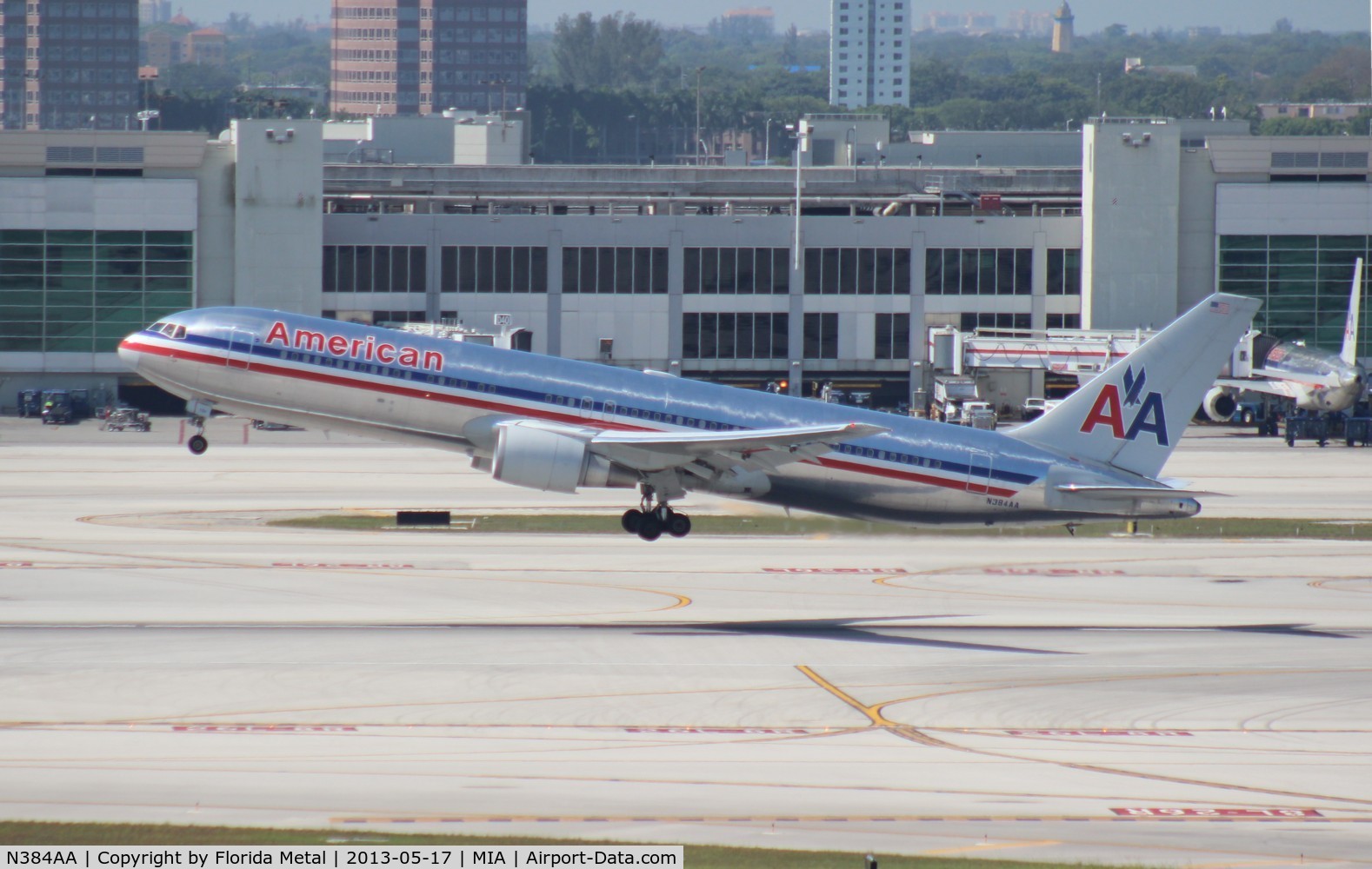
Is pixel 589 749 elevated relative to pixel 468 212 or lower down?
lower down

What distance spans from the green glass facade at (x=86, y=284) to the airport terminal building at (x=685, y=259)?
140 millimetres

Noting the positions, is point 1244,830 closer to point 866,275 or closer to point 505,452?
point 505,452

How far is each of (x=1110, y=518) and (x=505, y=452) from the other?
1934 centimetres

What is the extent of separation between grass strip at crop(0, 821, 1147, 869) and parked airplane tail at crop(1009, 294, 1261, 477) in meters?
26.6

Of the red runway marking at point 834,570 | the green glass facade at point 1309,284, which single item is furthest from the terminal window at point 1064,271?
the red runway marking at point 834,570

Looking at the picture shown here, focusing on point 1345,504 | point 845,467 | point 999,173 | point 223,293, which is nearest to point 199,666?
point 845,467

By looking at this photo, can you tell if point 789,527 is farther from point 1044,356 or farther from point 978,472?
point 1044,356

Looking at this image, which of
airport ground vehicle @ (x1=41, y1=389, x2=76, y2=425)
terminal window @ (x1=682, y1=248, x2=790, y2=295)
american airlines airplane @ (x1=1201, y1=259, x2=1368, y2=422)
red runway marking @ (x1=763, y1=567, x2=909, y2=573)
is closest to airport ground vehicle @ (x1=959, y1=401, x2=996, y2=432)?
american airlines airplane @ (x1=1201, y1=259, x2=1368, y2=422)

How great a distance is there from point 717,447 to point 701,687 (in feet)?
34.1

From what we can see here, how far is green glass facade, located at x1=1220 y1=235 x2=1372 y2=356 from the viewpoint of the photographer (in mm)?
114812

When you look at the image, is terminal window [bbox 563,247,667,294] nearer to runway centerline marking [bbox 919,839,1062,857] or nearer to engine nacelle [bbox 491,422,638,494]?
engine nacelle [bbox 491,422,638,494]

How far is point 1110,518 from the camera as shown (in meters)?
48.8

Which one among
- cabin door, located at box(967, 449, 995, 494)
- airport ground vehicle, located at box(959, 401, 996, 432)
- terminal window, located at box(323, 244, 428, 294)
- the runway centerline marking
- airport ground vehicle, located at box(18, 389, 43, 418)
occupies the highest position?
terminal window, located at box(323, 244, 428, 294)

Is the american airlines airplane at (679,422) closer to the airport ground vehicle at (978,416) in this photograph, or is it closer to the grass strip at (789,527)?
the grass strip at (789,527)
